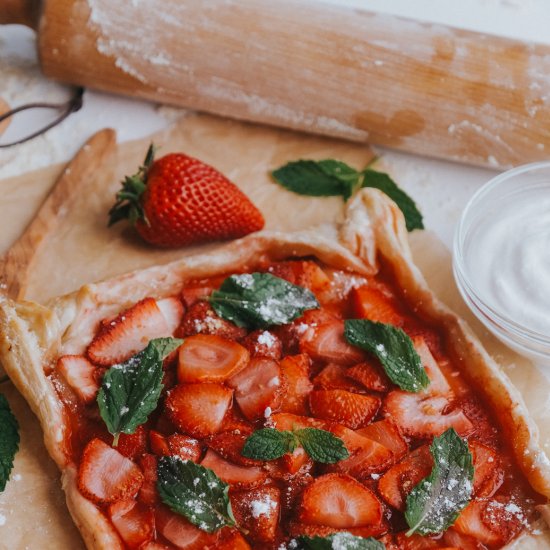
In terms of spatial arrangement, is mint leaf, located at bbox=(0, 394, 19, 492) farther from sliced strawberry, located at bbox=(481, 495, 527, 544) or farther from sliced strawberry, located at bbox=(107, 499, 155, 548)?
sliced strawberry, located at bbox=(481, 495, 527, 544)

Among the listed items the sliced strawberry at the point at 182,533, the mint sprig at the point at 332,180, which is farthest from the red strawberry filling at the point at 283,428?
the mint sprig at the point at 332,180

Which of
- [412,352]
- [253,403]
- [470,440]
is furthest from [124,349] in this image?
[470,440]

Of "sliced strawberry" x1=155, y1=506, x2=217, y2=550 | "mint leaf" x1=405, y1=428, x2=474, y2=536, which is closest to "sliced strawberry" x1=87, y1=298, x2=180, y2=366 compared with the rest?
"sliced strawberry" x1=155, y1=506, x2=217, y2=550

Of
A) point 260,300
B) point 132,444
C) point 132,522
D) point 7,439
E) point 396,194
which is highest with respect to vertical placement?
point 396,194

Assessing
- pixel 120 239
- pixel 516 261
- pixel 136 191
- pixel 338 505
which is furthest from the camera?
pixel 120 239

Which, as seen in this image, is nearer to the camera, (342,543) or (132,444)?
(342,543)

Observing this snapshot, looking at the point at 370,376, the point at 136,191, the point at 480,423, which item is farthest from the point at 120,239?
the point at 480,423

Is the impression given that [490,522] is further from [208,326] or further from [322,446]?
[208,326]

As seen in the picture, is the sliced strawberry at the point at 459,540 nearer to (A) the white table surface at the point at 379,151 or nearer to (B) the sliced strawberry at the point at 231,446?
(B) the sliced strawberry at the point at 231,446
